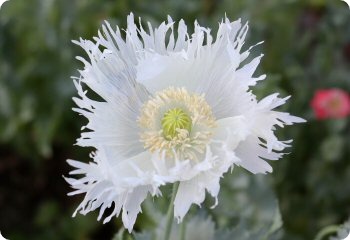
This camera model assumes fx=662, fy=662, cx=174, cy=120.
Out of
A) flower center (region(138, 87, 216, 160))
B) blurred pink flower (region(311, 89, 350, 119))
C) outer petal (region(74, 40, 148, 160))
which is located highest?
outer petal (region(74, 40, 148, 160))

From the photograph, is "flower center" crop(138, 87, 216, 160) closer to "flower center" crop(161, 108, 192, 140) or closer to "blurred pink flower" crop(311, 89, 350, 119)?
"flower center" crop(161, 108, 192, 140)

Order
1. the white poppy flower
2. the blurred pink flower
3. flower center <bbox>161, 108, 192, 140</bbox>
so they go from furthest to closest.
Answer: the blurred pink flower → flower center <bbox>161, 108, 192, 140</bbox> → the white poppy flower

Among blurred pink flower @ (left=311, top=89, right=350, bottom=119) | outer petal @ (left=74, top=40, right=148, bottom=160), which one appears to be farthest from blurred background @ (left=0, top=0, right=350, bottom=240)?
outer petal @ (left=74, top=40, right=148, bottom=160)

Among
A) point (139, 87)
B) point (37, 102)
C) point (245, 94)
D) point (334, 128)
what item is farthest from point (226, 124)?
point (37, 102)

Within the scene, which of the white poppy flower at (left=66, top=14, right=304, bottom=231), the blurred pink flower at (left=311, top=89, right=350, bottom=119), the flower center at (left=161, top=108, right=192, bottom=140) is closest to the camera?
the white poppy flower at (left=66, top=14, right=304, bottom=231)

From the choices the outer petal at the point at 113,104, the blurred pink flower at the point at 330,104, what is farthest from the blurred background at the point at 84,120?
the outer petal at the point at 113,104

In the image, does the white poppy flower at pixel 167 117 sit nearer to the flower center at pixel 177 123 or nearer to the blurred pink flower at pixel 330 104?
the flower center at pixel 177 123

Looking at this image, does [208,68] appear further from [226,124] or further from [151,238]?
[151,238]
